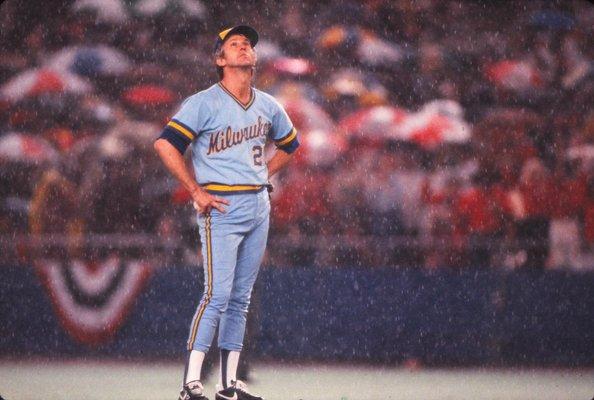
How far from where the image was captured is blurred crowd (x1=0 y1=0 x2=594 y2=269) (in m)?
9.32

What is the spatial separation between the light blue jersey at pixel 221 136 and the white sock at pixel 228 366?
2.81 feet

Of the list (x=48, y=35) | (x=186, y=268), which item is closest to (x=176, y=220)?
(x=186, y=268)

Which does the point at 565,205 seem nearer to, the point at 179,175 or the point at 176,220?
the point at 176,220

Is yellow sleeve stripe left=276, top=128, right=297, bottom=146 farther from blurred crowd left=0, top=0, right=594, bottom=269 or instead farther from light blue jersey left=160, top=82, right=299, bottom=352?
blurred crowd left=0, top=0, right=594, bottom=269

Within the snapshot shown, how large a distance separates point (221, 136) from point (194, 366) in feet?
3.78

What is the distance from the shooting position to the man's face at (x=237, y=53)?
5.63m

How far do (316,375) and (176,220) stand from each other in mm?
2424

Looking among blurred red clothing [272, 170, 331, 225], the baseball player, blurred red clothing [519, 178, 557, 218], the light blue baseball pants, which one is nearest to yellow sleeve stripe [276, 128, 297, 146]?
the baseball player

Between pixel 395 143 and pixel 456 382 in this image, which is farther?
pixel 395 143

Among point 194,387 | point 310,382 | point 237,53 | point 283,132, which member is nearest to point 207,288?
point 194,387

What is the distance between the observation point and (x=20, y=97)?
34.2 feet

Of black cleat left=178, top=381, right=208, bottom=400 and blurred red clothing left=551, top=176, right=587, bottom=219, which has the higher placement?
blurred red clothing left=551, top=176, right=587, bottom=219

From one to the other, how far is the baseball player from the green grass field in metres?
0.93

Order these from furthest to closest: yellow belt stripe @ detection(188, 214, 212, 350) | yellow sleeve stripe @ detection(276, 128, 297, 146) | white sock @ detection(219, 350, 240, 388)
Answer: yellow sleeve stripe @ detection(276, 128, 297, 146), white sock @ detection(219, 350, 240, 388), yellow belt stripe @ detection(188, 214, 212, 350)
